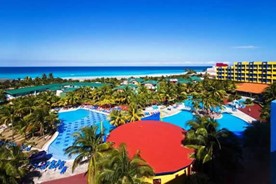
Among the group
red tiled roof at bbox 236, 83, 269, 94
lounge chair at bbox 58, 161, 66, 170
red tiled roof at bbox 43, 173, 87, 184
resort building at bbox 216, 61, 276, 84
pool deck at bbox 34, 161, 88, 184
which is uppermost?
resort building at bbox 216, 61, 276, 84

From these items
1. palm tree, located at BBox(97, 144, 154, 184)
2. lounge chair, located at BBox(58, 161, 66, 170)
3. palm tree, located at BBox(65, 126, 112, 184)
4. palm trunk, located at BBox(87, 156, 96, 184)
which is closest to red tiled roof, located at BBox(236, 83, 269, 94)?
palm tree, located at BBox(65, 126, 112, 184)

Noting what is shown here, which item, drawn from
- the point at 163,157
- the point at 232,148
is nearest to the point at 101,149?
the point at 163,157

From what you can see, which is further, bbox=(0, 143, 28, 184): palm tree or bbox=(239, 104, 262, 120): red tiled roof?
bbox=(239, 104, 262, 120): red tiled roof

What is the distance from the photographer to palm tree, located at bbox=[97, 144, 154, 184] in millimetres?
11758

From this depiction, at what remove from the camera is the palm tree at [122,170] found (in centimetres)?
1176

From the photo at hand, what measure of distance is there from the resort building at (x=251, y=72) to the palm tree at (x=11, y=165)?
53.5 metres

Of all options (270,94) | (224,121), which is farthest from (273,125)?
(270,94)

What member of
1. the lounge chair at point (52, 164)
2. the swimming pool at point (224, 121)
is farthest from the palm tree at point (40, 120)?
the swimming pool at point (224, 121)

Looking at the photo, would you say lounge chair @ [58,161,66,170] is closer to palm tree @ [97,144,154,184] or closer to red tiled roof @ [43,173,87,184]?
red tiled roof @ [43,173,87,184]

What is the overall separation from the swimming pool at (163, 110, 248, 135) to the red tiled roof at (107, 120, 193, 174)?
9164 mm

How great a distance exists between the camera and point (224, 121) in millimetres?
33969

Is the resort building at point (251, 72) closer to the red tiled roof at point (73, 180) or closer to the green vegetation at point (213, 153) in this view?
the green vegetation at point (213, 153)

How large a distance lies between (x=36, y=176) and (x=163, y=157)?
34.0 feet

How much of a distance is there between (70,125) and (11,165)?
19.1 meters
